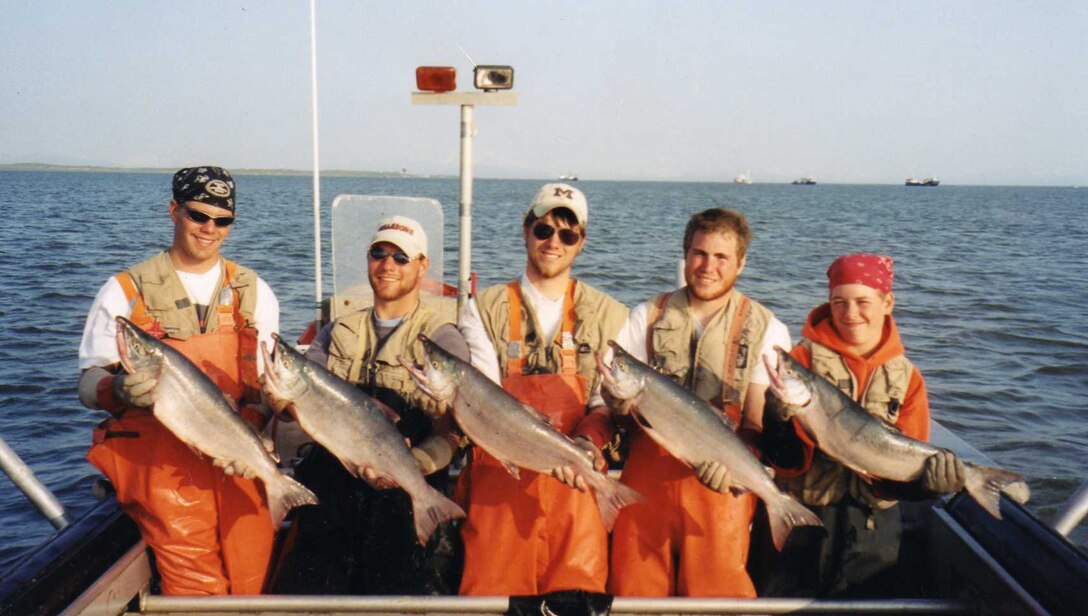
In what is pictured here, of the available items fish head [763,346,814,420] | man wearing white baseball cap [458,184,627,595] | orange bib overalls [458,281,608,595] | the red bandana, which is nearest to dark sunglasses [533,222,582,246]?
man wearing white baseball cap [458,184,627,595]

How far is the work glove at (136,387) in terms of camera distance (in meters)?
3.89

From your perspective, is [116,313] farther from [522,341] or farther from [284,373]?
[522,341]

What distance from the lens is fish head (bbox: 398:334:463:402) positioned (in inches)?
159

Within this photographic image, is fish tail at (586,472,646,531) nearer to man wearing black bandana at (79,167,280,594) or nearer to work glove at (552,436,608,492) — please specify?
work glove at (552,436,608,492)

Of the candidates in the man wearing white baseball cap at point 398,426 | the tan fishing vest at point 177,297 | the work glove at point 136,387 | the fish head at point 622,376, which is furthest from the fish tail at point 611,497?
the tan fishing vest at point 177,297

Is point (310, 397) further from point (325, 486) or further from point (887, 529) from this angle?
point (887, 529)

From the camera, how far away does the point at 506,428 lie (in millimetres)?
4008

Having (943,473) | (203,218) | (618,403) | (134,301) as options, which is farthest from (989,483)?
(134,301)

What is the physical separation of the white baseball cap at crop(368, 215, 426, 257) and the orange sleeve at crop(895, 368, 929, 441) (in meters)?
3.03

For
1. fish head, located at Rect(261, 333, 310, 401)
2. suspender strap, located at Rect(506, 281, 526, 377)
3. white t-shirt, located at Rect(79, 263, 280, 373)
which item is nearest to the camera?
fish head, located at Rect(261, 333, 310, 401)

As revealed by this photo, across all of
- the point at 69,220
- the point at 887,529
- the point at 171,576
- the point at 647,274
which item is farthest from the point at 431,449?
the point at 69,220

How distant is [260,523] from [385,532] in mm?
720

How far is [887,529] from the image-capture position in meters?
4.47

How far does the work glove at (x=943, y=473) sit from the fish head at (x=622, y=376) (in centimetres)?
157
